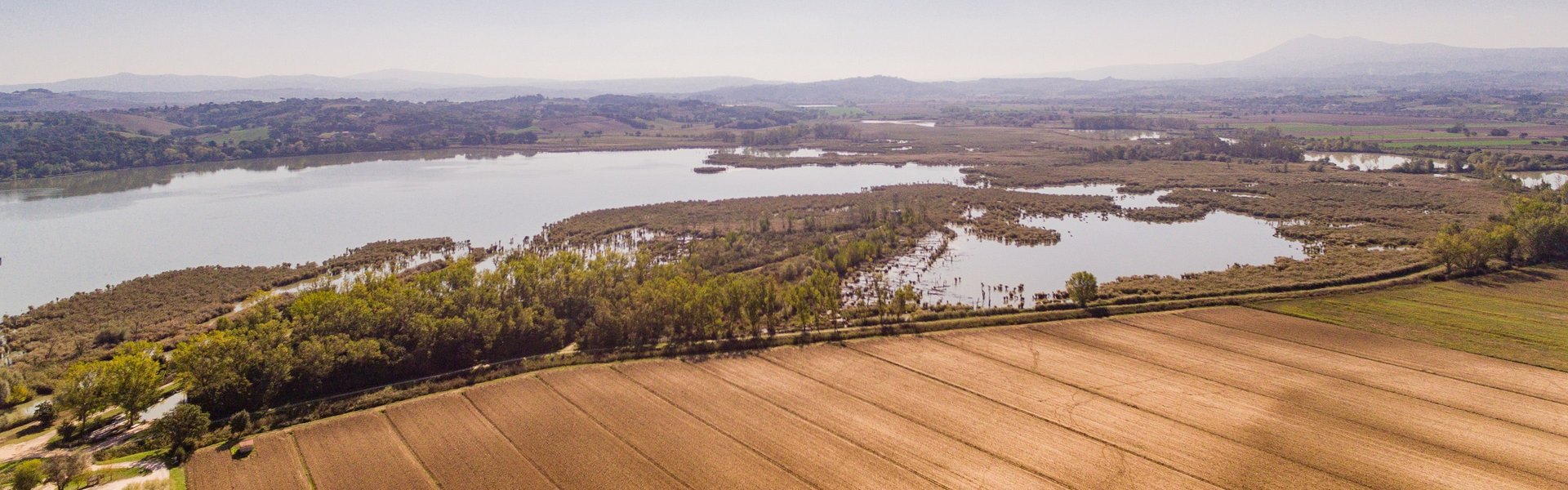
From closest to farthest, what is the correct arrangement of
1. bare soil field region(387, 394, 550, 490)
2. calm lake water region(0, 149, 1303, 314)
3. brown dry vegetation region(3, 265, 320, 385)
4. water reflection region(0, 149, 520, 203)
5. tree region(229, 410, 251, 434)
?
bare soil field region(387, 394, 550, 490), tree region(229, 410, 251, 434), brown dry vegetation region(3, 265, 320, 385), calm lake water region(0, 149, 1303, 314), water reflection region(0, 149, 520, 203)

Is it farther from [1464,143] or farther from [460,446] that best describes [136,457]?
[1464,143]

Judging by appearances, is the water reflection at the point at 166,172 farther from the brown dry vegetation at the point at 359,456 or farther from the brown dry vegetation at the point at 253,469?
the brown dry vegetation at the point at 359,456

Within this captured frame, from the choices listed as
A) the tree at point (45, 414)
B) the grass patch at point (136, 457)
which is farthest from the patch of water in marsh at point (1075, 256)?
the tree at point (45, 414)

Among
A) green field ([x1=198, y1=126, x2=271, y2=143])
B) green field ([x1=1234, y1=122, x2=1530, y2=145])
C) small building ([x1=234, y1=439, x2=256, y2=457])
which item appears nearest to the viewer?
small building ([x1=234, y1=439, x2=256, y2=457])

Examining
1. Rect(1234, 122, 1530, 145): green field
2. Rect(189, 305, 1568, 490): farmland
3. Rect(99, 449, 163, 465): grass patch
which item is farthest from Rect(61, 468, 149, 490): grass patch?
Rect(1234, 122, 1530, 145): green field

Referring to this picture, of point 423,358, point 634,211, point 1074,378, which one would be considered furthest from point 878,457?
point 634,211

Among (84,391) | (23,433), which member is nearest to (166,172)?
(23,433)

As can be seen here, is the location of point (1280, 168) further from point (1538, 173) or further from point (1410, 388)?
point (1410, 388)

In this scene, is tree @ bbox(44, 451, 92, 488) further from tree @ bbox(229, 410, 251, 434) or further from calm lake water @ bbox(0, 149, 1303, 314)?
calm lake water @ bbox(0, 149, 1303, 314)
